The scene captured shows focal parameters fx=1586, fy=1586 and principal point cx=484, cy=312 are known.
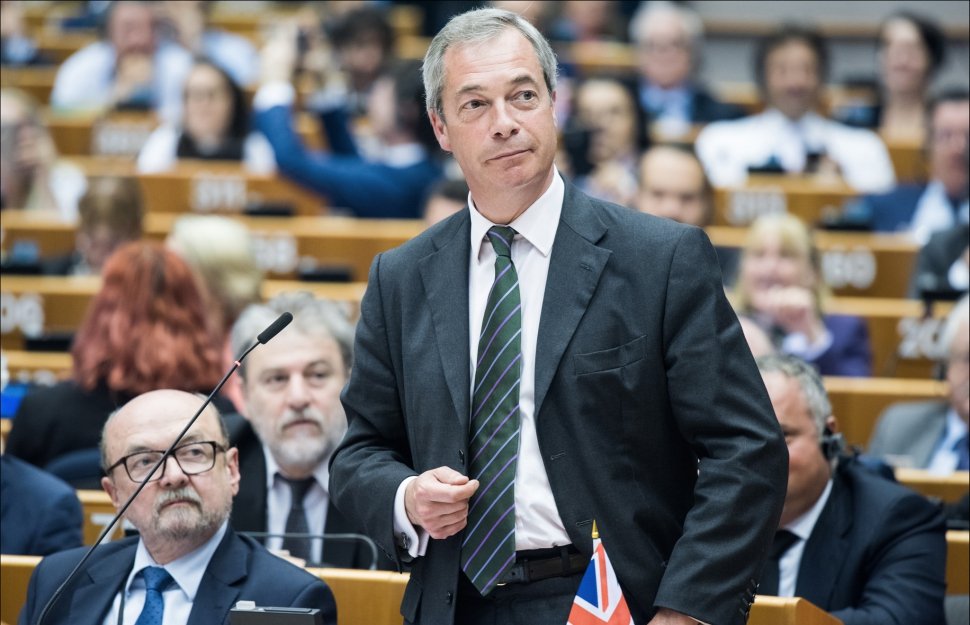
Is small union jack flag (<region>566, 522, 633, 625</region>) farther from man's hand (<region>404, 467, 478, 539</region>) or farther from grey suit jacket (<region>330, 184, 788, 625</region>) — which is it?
man's hand (<region>404, 467, 478, 539</region>)

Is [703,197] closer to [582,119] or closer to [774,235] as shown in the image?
[774,235]

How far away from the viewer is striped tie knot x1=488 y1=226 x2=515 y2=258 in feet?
8.54

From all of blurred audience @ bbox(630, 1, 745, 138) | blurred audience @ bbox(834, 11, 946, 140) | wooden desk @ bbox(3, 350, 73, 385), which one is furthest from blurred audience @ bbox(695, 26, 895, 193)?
wooden desk @ bbox(3, 350, 73, 385)

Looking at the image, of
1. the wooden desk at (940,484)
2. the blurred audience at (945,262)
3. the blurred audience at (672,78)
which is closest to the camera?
the wooden desk at (940,484)

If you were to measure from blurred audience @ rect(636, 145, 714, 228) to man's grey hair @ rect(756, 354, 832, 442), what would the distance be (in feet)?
8.09

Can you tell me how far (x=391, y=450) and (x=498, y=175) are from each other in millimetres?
509

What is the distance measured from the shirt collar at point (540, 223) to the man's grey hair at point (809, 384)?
129cm

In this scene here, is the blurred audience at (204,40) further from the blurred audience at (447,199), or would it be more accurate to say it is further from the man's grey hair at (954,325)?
the man's grey hair at (954,325)

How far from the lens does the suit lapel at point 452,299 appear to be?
2.56m

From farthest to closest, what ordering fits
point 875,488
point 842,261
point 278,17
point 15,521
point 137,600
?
point 278,17 < point 842,261 < point 15,521 < point 875,488 < point 137,600

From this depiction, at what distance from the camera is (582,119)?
7.80 metres

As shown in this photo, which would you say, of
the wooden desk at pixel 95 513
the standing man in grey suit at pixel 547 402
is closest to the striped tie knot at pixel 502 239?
the standing man in grey suit at pixel 547 402

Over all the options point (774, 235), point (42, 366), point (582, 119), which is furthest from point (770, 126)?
point (42, 366)

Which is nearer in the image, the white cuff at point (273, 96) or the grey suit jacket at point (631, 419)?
the grey suit jacket at point (631, 419)
